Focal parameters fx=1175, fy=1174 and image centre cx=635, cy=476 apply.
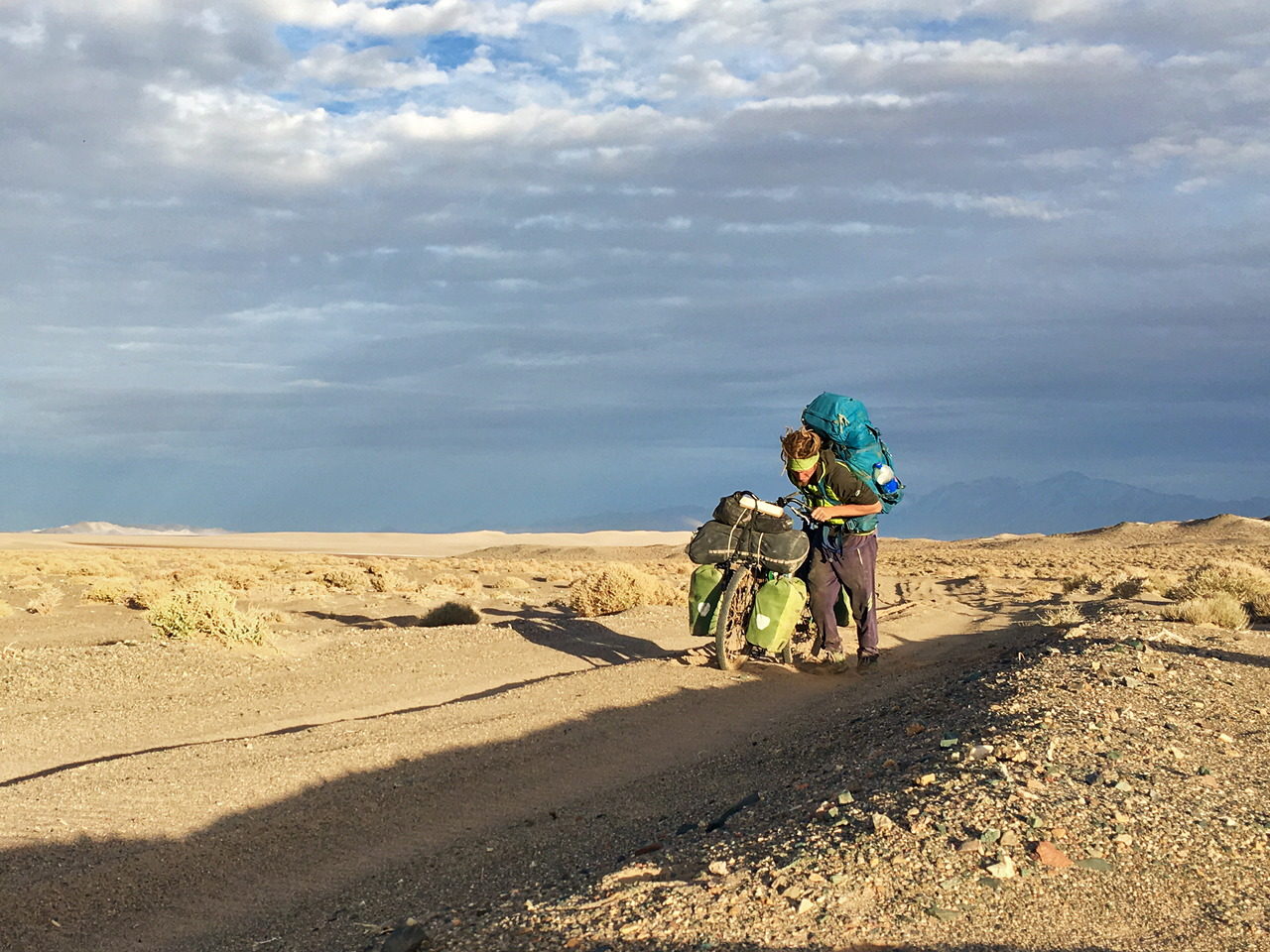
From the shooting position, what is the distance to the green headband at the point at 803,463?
11.2m

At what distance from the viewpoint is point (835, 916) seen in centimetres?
439

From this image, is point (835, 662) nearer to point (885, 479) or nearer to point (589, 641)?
point (885, 479)

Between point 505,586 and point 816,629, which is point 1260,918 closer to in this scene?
point 816,629

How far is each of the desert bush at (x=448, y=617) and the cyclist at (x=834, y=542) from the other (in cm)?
823

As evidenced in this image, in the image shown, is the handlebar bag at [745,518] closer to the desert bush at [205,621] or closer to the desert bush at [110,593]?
the desert bush at [205,621]

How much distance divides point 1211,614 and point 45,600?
20.7 meters

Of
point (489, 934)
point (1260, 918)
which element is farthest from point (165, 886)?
point (1260, 918)

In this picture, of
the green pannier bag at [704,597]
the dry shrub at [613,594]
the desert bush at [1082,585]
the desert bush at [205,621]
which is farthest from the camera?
the desert bush at [1082,585]

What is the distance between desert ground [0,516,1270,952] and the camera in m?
4.61

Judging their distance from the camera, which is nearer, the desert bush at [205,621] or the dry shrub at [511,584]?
the desert bush at [205,621]

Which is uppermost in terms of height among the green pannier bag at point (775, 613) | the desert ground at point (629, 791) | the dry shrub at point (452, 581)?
the green pannier bag at point (775, 613)

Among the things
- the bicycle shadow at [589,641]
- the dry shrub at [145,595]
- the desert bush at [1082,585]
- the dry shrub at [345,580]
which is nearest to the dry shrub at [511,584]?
the dry shrub at [345,580]

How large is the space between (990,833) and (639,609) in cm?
1328

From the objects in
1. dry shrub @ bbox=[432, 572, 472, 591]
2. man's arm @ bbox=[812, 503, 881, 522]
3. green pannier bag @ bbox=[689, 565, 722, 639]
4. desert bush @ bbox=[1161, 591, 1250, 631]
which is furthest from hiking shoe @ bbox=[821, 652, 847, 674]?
dry shrub @ bbox=[432, 572, 472, 591]
